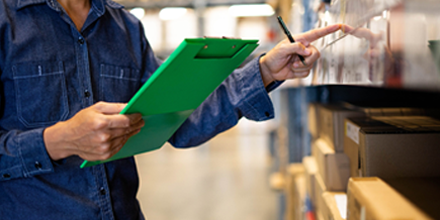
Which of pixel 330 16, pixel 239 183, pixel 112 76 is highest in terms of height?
pixel 330 16

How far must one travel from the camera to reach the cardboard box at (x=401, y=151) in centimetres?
67

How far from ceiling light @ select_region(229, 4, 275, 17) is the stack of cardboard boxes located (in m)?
3.98

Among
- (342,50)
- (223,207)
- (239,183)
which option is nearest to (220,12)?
(239,183)

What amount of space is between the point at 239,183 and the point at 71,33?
3.42 meters

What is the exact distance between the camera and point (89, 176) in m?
0.99

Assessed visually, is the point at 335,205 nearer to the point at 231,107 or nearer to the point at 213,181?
the point at 231,107

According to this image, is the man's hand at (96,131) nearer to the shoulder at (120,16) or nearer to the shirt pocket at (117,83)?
the shirt pocket at (117,83)

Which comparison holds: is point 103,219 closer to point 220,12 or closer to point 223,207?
point 223,207

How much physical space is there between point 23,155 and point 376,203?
810 millimetres

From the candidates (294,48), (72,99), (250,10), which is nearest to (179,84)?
(294,48)

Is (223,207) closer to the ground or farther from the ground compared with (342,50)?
closer to the ground

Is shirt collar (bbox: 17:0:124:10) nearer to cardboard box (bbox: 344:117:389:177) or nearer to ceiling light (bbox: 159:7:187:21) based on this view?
cardboard box (bbox: 344:117:389:177)

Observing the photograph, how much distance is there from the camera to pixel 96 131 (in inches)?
28.8

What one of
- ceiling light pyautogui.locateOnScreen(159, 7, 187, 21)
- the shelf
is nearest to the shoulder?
the shelf
